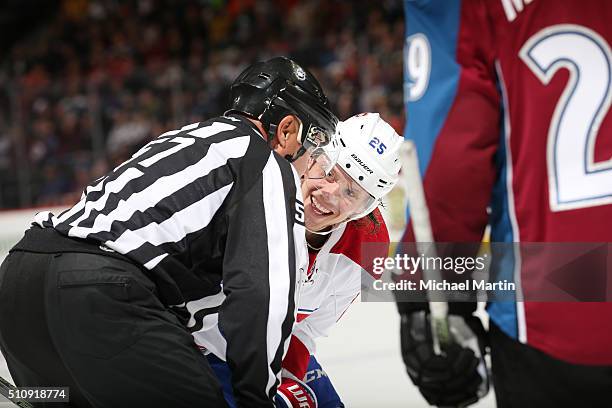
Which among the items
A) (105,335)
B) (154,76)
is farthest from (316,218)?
(154,76)

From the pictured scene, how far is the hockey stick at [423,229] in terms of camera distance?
1321 millimetres

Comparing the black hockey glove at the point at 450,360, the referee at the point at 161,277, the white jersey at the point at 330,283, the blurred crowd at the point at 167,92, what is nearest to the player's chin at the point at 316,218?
the white jersey at the point at 330,283

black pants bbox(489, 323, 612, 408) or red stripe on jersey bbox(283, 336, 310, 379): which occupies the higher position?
black pants bbox(489, 323, 612, 408)

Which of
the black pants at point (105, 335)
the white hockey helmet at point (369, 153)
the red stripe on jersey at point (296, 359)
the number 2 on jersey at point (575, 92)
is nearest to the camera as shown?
the number 2 on jersey at point (575, 92)

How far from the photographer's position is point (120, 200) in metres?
1.67

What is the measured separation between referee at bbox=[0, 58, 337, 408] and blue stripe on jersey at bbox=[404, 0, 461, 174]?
1.36 feet

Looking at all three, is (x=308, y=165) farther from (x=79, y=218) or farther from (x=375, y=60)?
(x=375, y=60)

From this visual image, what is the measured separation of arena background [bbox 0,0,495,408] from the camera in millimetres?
7067

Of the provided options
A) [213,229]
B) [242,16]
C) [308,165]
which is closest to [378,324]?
[308,165]

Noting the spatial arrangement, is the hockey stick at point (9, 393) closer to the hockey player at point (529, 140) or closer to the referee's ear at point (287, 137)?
the referee's ear at point (287, 137)

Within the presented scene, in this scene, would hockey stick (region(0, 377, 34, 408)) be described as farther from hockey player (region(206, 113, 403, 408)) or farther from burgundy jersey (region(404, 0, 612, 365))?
burgundy jersey (region(404, 0, 612, 365))

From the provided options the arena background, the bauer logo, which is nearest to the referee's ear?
the bauer logo

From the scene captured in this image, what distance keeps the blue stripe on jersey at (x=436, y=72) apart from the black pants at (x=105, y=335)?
60cm

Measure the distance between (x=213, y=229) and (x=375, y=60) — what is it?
18.3 ft
